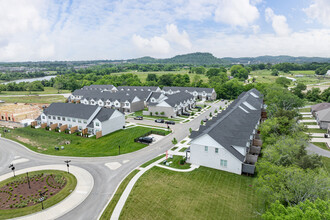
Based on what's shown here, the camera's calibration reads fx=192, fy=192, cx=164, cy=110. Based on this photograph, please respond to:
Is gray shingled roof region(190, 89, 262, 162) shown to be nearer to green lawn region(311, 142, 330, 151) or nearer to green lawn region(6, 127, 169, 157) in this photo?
green lawn region(311, 142, 330, 151)

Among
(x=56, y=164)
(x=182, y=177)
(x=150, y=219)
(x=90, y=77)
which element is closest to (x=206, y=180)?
(x=182, y=177)

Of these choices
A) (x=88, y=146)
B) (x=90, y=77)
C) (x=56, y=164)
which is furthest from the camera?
(x=90, y=77)

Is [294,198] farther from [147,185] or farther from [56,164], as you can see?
[56,164]

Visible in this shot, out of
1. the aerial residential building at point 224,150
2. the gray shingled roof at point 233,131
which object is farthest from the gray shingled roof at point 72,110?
the aerial residential building at point 224,150

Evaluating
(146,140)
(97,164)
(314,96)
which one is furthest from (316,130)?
(97,164)

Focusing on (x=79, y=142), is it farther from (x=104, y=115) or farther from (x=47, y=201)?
(x=47, y=201)

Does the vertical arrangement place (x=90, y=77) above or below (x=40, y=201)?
above

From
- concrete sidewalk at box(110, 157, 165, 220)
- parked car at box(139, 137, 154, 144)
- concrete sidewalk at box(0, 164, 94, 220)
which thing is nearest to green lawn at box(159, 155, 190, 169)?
concrete sidewalk at box(110, 157, 165, 220)
